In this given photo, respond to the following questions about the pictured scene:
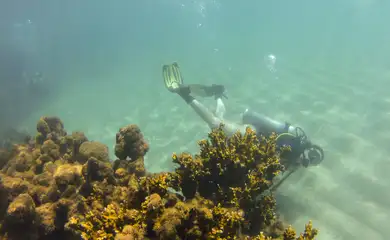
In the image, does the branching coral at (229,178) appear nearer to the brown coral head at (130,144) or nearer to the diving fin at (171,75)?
the brown coral head at (130,144)

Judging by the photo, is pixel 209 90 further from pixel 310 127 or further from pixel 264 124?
pixel 310 127

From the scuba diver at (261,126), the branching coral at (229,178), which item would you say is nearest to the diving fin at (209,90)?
the scuba diver at (261,126)

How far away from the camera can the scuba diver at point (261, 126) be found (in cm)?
737

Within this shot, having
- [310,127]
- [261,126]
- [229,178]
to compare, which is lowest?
[229,178]

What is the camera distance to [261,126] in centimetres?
931

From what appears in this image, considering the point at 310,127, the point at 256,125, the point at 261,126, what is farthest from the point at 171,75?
the point at 310,127

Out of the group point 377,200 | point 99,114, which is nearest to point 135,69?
point 99,114

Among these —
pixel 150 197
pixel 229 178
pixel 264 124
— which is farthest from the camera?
pixel 264 124

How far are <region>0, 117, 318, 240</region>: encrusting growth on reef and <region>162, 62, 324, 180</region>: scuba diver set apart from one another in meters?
1.24

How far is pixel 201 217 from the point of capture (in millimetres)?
3203

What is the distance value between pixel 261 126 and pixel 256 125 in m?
0.25

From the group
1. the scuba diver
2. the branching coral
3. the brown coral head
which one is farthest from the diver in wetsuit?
the brown coral head

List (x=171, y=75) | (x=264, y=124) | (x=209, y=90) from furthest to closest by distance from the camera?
(x=209, y=90) < (x=171, y=75) < (x=264, y=124)

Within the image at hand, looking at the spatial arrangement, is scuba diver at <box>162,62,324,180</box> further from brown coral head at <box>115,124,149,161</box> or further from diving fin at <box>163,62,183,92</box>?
brown coral head at <box>115,124,149,161</box>
